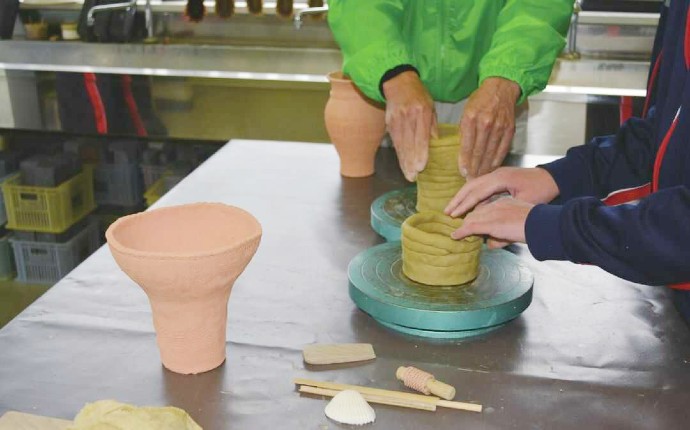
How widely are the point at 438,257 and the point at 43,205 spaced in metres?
2.36

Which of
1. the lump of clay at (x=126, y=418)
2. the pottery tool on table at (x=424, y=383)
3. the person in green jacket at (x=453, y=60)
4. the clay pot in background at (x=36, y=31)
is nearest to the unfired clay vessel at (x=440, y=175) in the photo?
the person in green jacket at (x=453, y=60)

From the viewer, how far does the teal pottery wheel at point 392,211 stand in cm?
156

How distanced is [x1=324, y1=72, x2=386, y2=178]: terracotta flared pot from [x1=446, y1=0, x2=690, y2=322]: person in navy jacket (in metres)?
0.53

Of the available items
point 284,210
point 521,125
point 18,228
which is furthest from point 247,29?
point 284,210

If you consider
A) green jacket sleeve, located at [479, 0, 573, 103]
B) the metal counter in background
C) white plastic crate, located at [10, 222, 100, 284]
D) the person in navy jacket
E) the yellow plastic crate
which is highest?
green jacket sleeve, located at [479, 0, 573, 103]

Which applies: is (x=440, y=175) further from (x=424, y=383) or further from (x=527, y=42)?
(x=424, y=383)

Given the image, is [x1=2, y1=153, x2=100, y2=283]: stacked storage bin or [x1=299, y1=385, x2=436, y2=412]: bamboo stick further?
[x1=2, y1=153, x2=100, y2=283]: stacked storage bin

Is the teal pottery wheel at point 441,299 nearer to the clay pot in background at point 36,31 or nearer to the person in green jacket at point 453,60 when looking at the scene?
the person in green jacket at point 453,60

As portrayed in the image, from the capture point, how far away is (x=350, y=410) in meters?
0.97

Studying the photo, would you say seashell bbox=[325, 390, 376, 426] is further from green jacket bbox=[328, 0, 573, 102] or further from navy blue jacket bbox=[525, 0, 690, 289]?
green jacket bbox=[328, 0, 573, 102]

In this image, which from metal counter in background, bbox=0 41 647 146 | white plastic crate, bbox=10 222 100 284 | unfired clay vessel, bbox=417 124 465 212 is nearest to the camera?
unfired clay vessel, bbox=417 124 465 212

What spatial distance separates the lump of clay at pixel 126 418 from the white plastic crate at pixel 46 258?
2.42 metres

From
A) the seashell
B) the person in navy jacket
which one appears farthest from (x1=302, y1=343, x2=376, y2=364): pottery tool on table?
the person in navy jacket

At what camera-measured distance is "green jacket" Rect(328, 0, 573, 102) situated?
171 centimetres
